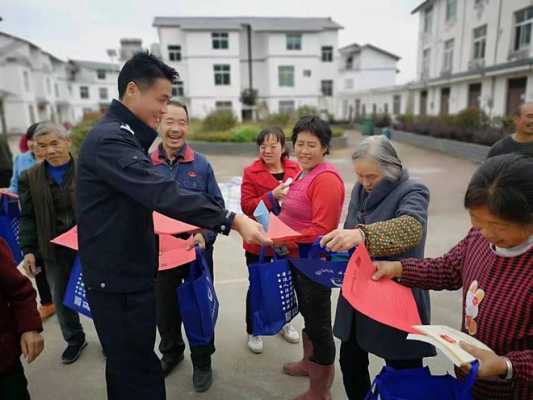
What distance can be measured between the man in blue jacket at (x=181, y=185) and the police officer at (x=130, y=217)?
2.39 feet

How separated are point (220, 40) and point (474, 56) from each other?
18.9 meters

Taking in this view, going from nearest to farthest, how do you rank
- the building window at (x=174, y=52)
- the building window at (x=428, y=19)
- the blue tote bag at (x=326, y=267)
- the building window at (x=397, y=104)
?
the blue tote bag at (x=326, y=267), the building window at (x=428, y=19), the building window at (x=397, y=104), the building window at (x=174, y=52)

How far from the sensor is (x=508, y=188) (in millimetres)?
1055

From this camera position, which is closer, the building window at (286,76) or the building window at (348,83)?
the building window at (286,76)

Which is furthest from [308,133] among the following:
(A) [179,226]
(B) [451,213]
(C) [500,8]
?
(C) [500,8]

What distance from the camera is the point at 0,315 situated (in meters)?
1.56

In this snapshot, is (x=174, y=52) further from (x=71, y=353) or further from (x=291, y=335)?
(x=291, y=335)

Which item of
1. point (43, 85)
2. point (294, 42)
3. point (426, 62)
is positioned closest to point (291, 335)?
point (426, 62)

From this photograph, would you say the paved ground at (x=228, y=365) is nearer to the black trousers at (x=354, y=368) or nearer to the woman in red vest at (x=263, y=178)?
Answer: the woman in red vest at (x=263, y=178)

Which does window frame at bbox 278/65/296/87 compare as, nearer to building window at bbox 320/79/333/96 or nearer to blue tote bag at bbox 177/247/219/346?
building window at bbox 320/79/333/96

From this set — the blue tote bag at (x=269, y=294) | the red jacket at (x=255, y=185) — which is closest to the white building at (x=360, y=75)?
the red jacket at (x=255, y=185)

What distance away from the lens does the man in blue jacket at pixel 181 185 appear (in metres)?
2.53

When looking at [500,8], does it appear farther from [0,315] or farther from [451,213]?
[0,315]

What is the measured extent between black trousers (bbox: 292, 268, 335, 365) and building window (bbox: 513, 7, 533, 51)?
62.3 ft
